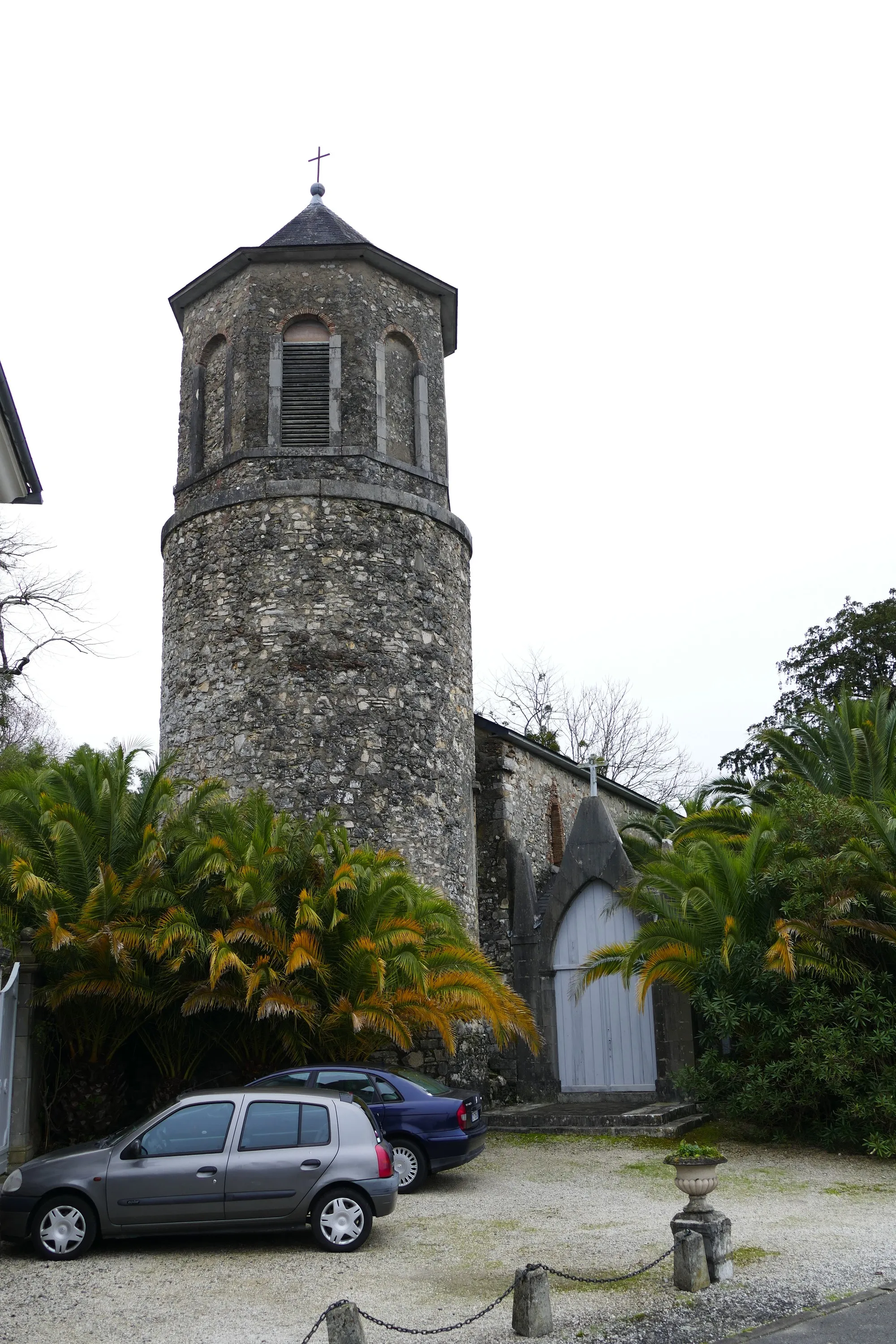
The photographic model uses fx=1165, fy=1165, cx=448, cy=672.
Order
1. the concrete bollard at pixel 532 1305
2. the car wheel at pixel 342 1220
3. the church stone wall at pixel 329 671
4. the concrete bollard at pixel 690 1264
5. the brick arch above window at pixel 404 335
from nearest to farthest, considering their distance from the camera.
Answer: the concrete bollard at pixel 532 1305 → the concrete bollard at pixel 690 1264 → the car wheel at pixel 342 1220 → the church stone wall at pixel 329 671 → the brick arch above window at pixel 404 335

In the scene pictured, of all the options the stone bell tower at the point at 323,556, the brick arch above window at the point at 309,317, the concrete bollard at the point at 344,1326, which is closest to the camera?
the concrete bollard at the point at 344,1326

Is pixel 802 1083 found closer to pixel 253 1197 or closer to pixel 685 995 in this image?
pixel 685 995

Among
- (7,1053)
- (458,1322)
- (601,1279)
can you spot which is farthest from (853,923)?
(7,1053)

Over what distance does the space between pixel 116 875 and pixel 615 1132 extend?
24.4 feet

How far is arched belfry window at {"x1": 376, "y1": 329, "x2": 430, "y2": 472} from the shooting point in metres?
19.0

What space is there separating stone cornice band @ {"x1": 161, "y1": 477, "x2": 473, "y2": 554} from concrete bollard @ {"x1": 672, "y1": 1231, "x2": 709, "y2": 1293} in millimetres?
12620

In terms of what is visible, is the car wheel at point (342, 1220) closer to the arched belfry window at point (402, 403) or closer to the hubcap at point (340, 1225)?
the hubcap at point (340, 1225)

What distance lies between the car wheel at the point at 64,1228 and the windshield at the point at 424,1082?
3758mm

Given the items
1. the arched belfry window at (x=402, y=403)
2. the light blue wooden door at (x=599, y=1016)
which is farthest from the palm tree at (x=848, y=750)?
the arched belfry window at (x=402, y=403)

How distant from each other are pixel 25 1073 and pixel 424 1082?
4233 millimetres

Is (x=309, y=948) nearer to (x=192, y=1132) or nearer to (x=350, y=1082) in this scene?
(x=350, y=1082)

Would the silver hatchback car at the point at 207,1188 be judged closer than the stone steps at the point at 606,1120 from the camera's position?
Yes

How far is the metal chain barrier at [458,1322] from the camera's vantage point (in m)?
6.35

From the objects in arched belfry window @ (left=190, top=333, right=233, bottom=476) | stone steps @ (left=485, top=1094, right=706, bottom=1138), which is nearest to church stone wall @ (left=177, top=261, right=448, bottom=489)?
arched belfry window @ (left=190, top=333, right=233, bottom=476)
